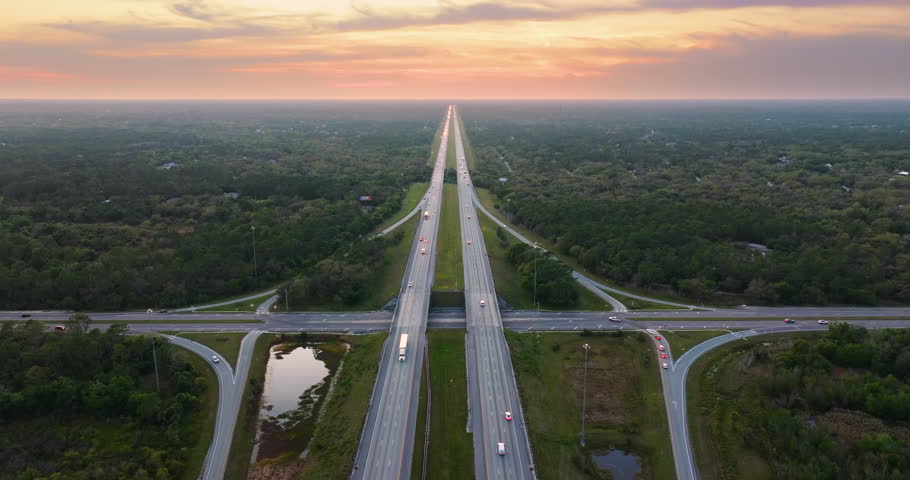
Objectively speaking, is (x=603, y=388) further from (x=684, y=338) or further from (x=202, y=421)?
(x=202, y=421)

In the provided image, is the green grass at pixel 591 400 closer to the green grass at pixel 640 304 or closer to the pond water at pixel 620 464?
the pond water at pixel 620 464

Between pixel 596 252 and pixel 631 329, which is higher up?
pixel 596 252

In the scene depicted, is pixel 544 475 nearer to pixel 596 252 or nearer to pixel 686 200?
pixel 596 252

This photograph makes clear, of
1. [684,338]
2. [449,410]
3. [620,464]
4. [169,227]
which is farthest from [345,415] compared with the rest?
[169,227]

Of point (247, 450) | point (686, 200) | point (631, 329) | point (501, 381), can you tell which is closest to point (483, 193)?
point (686, 200)

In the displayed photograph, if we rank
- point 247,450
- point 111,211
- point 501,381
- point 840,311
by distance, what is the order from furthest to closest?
point 111,211 → point 840,311 → point 501,381 → point 247,450

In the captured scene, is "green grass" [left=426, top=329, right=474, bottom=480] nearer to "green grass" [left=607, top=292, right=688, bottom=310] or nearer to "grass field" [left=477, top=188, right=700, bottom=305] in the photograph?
"green grass" [left=607, top=292, right=688, bottom=310]
